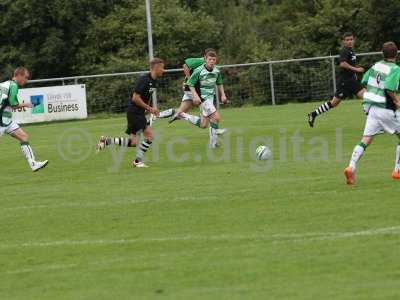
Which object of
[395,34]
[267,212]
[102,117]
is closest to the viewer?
[267,212]

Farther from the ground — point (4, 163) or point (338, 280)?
point (338, 280)

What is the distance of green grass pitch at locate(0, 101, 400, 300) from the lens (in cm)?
867

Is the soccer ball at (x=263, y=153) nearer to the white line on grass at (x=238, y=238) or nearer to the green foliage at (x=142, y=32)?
the white line on grass at (x=238, y=238)

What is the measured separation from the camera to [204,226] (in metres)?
11.5

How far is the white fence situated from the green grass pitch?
1653 cm

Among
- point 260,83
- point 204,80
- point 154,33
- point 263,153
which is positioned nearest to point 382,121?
point 263,153

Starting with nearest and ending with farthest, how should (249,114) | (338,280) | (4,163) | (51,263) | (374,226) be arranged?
(338,280) → (51,263) → (374,226) → (4,163) → (249,114)

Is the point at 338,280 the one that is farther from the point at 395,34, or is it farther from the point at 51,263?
the point at 395,34

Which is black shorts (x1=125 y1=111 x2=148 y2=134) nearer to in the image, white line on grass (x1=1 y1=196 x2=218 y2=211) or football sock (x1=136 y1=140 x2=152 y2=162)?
football sock (x1=136 y1=140 x2=152 y2=162)

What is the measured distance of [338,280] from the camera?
8.46m

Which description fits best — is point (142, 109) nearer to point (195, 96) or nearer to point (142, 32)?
point (195, 96)

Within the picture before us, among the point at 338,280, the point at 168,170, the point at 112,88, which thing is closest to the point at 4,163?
the point at 168,170

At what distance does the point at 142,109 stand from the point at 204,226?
7.28 meters

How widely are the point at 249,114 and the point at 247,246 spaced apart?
21454mm
